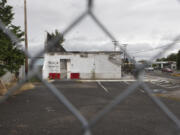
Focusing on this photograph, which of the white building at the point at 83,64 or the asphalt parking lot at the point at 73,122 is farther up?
the white building at the point at 83,64

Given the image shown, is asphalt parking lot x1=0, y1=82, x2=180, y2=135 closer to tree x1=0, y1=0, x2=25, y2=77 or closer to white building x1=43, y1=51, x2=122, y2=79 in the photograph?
tree x1=0, y1=0, x2=25, y2=77

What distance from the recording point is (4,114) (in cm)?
541

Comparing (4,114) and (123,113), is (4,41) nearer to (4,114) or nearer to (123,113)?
(4,114)

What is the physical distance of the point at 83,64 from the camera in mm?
22203

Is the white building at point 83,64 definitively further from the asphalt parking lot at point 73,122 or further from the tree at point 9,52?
the asphalt parking lot at point 73,122

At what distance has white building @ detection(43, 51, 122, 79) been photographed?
22.0 metres

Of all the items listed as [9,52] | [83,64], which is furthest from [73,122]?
[83,64]

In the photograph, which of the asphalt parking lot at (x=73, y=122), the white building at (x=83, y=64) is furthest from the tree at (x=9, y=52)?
the white building at (x=83, y=64)

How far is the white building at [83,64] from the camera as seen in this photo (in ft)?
72.2

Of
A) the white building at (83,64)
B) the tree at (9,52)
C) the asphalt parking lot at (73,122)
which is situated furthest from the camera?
the white building at (83,64)

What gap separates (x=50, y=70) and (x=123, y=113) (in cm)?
1741

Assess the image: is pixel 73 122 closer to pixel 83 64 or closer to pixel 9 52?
pixel 9 52

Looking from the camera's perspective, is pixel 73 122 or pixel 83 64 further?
pixel 83 64

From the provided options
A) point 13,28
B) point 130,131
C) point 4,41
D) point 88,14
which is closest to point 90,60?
point 13,28
